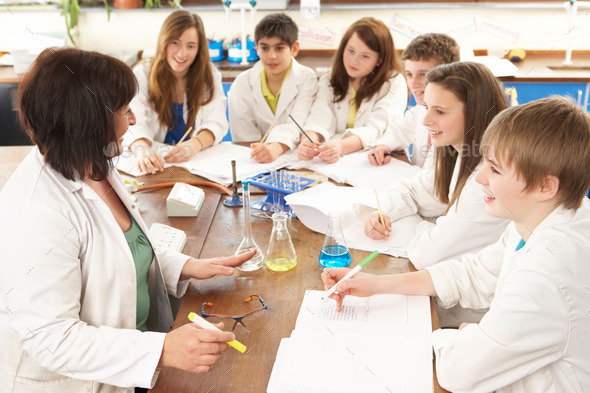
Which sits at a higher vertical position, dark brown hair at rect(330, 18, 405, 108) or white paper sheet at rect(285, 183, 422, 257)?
dark brown hair at rect(330, 18, 405, 108)

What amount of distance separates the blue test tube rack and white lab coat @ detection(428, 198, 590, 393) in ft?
2.72

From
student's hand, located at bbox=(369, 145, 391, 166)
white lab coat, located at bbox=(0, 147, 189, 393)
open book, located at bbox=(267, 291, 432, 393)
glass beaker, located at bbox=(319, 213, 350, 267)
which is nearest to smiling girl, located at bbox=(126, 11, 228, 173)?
student's hand, located at bbox=(369, 145, 391, 166)

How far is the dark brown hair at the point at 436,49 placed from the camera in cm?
210

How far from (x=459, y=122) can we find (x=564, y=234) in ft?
2.04

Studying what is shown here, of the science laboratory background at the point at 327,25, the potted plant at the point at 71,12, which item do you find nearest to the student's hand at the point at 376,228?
the science laboratory background at the point at 327,25

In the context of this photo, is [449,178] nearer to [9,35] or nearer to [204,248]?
[204,248]

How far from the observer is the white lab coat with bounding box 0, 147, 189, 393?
1.00 m

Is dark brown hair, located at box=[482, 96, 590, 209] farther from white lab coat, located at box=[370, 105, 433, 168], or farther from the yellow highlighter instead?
white lab coat, located at box=[370, 105, 433, 168]

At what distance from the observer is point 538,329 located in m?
0.93

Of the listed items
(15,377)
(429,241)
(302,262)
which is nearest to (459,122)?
(429,241)

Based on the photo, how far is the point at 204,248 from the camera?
5.03ft

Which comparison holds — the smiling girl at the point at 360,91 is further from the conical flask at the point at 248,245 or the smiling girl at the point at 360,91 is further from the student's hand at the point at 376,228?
the conical flask at the point at 248,245

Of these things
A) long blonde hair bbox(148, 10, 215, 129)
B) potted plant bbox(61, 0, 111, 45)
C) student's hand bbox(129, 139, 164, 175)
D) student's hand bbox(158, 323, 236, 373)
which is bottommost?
student's hand bbox(158, 323, 236, 373)

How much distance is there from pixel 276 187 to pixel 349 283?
61cm
